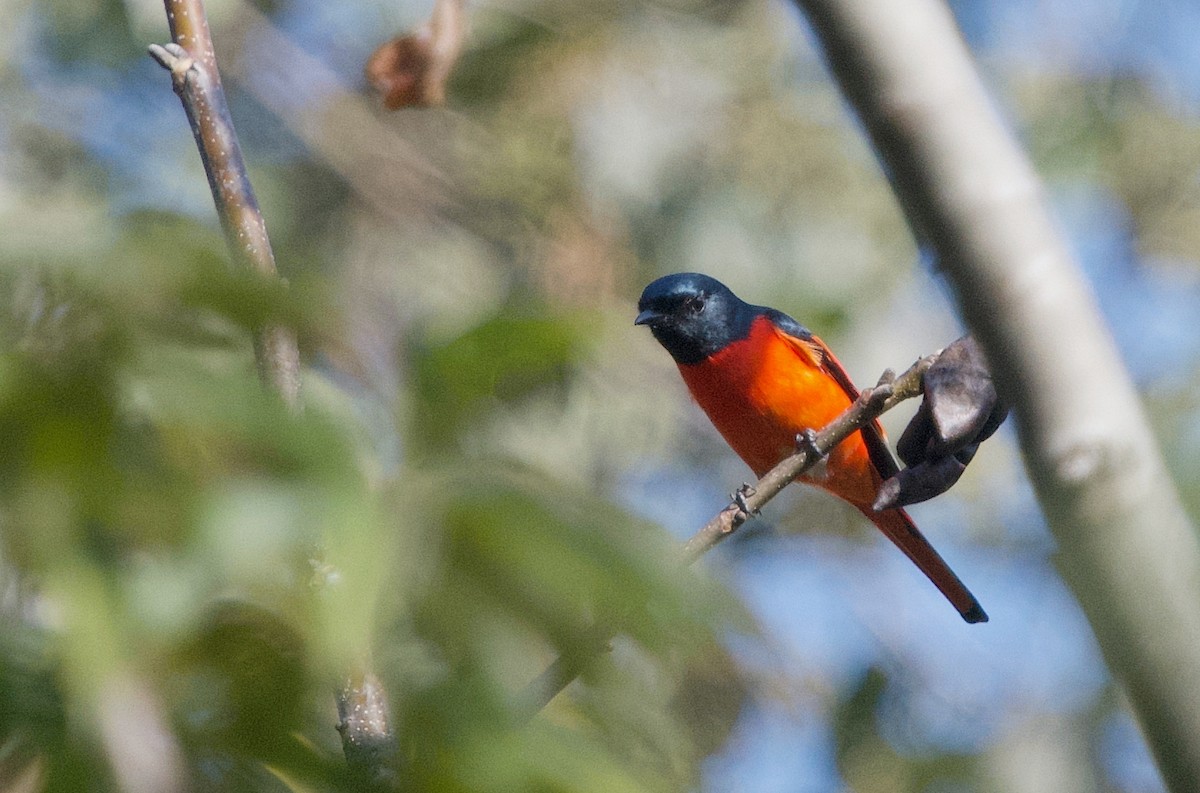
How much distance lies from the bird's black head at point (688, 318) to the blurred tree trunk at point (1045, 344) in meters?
4.40

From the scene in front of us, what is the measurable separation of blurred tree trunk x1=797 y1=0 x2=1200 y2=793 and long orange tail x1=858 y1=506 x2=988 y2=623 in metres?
4.40

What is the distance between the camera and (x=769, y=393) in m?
5.29

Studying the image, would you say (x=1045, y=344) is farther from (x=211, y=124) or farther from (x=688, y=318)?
(x=688, y=318)

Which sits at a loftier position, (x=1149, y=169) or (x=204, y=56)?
(x=1149, y=169)

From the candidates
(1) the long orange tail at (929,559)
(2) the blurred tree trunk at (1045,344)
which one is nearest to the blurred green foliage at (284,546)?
(2) the blurred tree trunk at (1045,344)

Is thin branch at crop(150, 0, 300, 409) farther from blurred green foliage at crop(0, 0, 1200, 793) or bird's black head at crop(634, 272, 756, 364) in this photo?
bird's black head at crop(634, 272, 756, 364)

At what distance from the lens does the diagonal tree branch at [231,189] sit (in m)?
1.89

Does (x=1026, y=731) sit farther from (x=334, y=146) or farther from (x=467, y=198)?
(x=334, y=146)

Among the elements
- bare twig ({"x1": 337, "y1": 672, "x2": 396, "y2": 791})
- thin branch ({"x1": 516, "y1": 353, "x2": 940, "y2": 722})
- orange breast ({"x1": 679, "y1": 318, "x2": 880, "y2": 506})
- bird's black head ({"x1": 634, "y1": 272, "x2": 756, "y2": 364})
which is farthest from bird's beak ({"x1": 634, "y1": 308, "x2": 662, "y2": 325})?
bare twig ({"x1": 337, "y1": 672, "x2": 396, "y2": 791})

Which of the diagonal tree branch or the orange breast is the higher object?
the orange breast

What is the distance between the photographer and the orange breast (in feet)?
17.4

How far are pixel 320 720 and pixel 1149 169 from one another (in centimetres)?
662

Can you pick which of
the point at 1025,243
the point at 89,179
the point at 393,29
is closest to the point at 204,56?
the point at 1025,243

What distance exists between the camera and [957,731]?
4.66 meters
